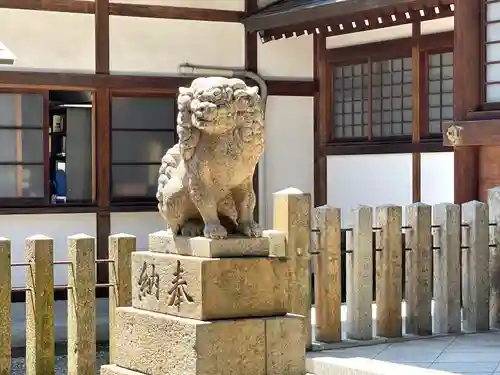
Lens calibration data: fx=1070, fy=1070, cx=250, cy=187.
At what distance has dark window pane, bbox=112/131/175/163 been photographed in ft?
47.6

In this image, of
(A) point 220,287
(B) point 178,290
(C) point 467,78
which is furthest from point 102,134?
(A) point 220,287

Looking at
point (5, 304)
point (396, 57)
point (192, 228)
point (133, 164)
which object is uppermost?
point (396, 57)

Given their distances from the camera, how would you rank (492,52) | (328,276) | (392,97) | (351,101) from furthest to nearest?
(351,101) < (392,97) < (492,52) < (328,276)

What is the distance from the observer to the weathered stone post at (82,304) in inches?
327

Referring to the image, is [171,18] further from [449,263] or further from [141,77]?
[449,263]

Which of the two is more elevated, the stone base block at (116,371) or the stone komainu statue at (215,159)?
the stone komainu statue at (215,159)

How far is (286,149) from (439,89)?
2.76 metres

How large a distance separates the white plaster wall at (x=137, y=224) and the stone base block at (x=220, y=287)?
25.2 feet

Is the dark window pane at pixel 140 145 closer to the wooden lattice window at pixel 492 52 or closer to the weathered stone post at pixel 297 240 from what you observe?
the wooden lattice window at pixel 492 52

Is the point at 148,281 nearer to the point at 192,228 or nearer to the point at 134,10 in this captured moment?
the point at 192,228

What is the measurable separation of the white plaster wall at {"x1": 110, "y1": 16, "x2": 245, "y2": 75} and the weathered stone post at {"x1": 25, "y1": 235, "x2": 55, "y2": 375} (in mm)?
6431

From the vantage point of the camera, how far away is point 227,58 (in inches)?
591

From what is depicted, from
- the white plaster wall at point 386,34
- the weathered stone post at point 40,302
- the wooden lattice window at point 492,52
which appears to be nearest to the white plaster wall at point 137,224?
the white plaster wall at point 386,34

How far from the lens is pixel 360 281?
9188 millimetres
